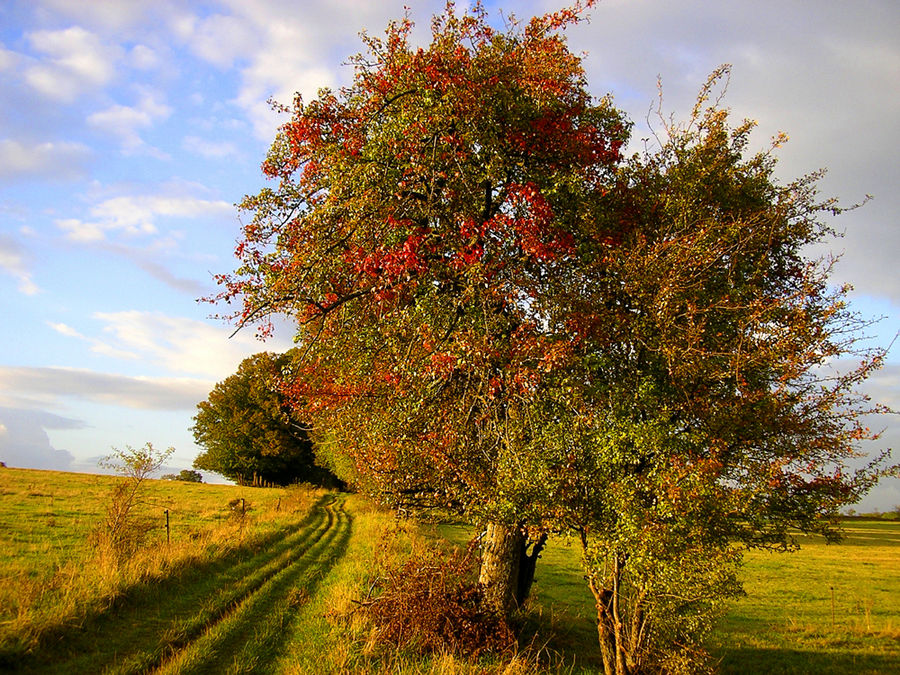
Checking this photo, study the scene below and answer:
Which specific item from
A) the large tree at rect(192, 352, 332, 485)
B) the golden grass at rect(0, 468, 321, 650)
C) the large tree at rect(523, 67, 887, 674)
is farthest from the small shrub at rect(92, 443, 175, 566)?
the large tree at rect(192, 352, 332, 485)

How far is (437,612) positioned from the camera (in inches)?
455

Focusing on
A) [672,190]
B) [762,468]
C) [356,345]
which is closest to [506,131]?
[672,190]

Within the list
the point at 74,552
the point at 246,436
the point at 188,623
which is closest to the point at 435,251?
the point at 188,623

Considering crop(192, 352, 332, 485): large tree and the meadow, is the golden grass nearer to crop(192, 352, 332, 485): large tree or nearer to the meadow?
the meadow

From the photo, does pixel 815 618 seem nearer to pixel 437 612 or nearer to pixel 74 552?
pixel 437 612

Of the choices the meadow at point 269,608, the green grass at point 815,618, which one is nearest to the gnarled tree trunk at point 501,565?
the meadow at point 269,608

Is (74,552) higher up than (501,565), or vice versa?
(501,565)

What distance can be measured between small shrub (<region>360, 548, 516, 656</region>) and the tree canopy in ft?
3.77

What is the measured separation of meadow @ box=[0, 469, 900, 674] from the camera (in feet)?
31.5

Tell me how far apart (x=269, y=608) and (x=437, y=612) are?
176 inches

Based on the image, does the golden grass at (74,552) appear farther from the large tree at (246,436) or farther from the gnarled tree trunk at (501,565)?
the large tree at (246,436)

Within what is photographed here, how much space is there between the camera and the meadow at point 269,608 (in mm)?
9602

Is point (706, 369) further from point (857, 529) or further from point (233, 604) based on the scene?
point (857, 529)

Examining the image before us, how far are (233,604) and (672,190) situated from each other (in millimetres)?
14391
